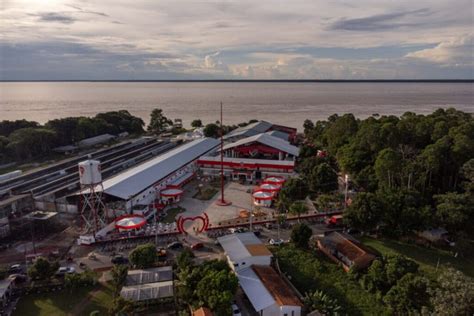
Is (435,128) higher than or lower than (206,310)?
higher

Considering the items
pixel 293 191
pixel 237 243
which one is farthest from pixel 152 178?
pixel 237 243

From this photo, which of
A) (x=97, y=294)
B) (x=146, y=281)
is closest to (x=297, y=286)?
(x=146, y=281)

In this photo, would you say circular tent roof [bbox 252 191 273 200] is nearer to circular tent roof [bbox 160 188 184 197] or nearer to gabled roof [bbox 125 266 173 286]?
circular tent roof [bbox 160 188 184 197]

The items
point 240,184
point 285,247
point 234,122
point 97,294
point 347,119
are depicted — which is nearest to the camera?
point 97,294

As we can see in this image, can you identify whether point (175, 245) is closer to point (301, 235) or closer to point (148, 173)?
point (301, 235)

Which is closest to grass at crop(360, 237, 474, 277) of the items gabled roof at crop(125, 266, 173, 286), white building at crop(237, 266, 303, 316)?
white building at crop(237, 266, 303, 316)

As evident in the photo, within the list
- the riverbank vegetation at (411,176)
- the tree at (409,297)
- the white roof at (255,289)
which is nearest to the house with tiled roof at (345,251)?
the riverbank vegetation at (411,176)

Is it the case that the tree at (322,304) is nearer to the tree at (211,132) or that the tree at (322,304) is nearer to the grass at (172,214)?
the grass at (172,214)

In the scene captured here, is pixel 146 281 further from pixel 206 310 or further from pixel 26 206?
pixel 26 206
